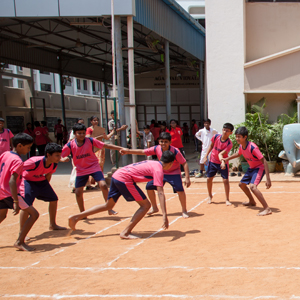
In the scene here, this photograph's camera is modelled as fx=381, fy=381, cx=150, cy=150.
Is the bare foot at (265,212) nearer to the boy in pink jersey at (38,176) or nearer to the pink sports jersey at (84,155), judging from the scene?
the pink sports jersey at (84,155)

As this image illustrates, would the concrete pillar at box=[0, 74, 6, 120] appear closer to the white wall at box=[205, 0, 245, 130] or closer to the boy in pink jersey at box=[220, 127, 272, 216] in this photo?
the white wall at box=[205, 0, 245, 130]

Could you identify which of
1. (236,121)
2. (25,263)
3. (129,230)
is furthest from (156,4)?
(25,263)

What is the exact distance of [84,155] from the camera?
727cm

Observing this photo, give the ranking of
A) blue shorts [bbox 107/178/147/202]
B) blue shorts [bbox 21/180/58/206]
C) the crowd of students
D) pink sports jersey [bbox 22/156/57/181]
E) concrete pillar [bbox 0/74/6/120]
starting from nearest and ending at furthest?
the crowd of students, blue shorts [bbox 107/178/147/202], pink sports jersey [bbox 22/156/57/181], blue shorts [bbox 21/180/58/206], concrete pillar [bbox 0/74/6/120]

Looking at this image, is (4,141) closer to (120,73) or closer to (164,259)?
(120,73)

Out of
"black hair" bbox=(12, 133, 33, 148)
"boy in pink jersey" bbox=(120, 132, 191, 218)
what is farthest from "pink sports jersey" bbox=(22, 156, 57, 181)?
"boy in pink jersey" bbox=(120, 132, 191, 218)

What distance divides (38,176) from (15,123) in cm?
2037

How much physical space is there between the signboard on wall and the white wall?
15511 millimetres

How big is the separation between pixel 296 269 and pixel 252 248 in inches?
35.4

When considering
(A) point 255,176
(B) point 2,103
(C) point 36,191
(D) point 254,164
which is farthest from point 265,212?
(B) point 2,103

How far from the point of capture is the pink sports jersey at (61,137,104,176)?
23.6ft

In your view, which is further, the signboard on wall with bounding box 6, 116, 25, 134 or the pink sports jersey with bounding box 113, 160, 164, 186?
the signboard on wall with bounding box 6, 116, 25, 134

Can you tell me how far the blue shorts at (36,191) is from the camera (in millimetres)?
6097

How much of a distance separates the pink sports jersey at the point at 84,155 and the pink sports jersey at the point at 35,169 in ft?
3.24
